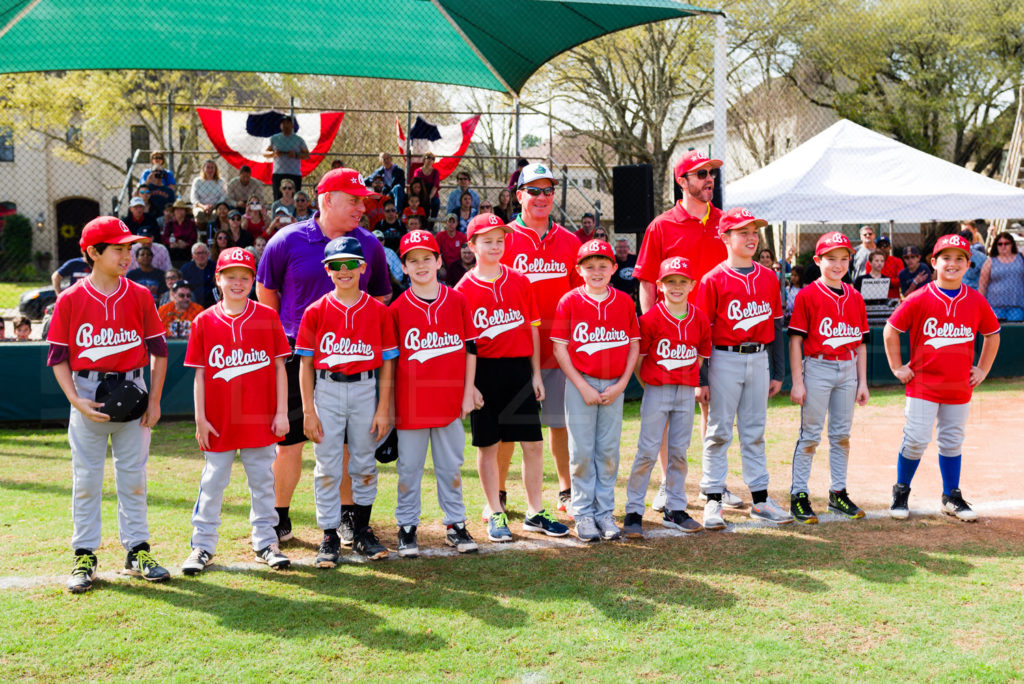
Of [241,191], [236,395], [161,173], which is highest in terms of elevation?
[161,173]

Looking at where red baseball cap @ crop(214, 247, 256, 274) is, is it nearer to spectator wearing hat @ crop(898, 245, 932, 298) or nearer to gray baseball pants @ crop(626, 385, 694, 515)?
gray baseball pants @ crop(626, 385, 694, 515)

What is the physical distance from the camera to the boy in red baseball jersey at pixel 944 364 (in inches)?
211

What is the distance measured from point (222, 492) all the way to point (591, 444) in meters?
2.12

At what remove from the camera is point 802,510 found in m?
5.29

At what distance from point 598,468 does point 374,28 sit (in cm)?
484

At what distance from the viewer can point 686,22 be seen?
77.3ft

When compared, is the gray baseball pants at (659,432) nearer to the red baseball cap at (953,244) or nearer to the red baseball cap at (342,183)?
the red baseball cap at (953,244)

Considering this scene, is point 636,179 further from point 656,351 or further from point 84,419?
point 84,419

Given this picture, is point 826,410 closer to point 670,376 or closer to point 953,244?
point 670,376

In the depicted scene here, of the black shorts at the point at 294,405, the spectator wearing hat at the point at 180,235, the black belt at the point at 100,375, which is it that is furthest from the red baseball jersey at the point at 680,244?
the spectator wearing hat at the point at 180,235

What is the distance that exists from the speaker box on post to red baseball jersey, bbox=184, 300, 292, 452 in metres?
6.79

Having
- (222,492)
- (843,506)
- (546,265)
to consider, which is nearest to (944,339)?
(843,506)

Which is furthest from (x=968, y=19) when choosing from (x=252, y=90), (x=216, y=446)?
(x=216, y=446)

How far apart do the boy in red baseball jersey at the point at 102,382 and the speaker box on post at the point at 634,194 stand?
7.14m
